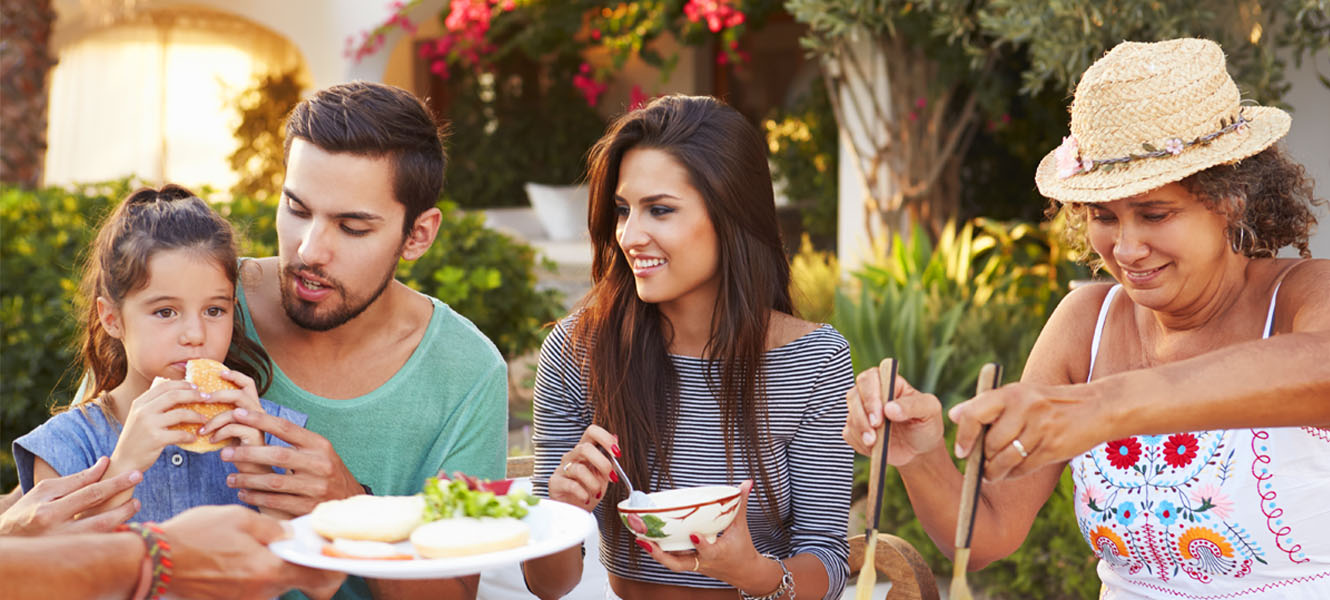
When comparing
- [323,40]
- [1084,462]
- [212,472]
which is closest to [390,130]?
[212,472]

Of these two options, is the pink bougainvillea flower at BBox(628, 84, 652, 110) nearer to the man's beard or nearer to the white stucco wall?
the man's beard

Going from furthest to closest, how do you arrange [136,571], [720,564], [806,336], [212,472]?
[806,336] < [212,472] < [720,564] < [136,571]

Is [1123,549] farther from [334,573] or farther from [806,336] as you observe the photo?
[334,573]

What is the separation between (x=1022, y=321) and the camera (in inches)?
232

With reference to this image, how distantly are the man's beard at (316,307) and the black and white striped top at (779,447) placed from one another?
1.44ft

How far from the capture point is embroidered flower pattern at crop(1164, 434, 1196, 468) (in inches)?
88.7

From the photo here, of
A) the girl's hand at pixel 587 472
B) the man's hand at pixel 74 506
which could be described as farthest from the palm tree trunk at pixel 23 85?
the girl's hand at pixel 587 472

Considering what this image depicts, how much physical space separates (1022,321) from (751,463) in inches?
146

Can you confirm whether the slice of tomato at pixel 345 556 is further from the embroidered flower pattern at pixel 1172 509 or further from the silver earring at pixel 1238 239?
the silver earring at pixel 1238 239

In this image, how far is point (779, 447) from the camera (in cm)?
256

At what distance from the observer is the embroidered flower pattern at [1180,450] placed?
225 cm

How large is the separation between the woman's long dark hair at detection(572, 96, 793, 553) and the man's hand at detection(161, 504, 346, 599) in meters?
0.99

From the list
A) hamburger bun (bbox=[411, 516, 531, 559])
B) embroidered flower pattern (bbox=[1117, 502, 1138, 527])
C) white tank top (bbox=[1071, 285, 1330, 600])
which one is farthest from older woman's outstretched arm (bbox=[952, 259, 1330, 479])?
hamburger bun (bbox=[411, 516, 531, 559])

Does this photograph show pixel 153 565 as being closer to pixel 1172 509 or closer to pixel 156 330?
pixel 156 330
